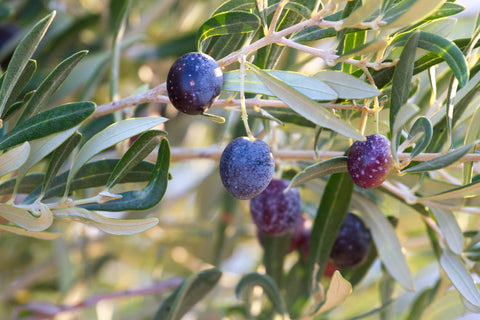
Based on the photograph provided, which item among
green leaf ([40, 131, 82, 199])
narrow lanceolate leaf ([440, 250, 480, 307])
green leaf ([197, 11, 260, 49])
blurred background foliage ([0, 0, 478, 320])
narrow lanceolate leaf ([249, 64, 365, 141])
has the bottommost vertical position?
blurred background foliage ([0, 0, 478, 320])

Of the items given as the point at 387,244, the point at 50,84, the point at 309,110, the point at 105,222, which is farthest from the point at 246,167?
the point at 387,244

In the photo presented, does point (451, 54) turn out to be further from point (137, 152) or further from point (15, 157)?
point (15, 157)

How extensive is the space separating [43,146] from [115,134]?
13cm

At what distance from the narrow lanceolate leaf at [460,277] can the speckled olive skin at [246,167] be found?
0.44m

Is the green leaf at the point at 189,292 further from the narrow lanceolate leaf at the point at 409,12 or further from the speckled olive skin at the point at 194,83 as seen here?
the narrow lanceolate leaf at the point at 409,12

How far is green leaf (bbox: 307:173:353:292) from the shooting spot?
1.00 meters

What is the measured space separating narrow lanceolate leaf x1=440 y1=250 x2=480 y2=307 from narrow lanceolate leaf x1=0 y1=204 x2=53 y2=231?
0.70 meters

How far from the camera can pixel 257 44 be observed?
708 mm

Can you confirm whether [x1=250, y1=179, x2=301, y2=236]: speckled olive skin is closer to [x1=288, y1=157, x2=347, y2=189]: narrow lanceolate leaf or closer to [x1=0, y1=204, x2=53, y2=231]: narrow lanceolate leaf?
[x1=288, y1=157, x2=347, y2=189]: narrow lanceolate leaf

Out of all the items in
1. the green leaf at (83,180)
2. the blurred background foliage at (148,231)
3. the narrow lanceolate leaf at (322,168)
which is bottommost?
the blurred background foliage at (148,231)

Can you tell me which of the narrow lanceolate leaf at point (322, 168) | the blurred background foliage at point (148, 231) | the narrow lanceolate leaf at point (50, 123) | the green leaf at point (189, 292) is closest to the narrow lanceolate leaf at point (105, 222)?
the narrow lanceolate leaf at point (50, 123)

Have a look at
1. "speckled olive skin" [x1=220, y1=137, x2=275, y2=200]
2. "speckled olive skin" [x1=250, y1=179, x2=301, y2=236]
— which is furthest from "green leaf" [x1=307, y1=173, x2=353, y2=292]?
"speckled olive skin" [x1=220, y1=137, x2=275, y2=200]

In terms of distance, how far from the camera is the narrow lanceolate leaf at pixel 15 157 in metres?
0.77

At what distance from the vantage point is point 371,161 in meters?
0.73
